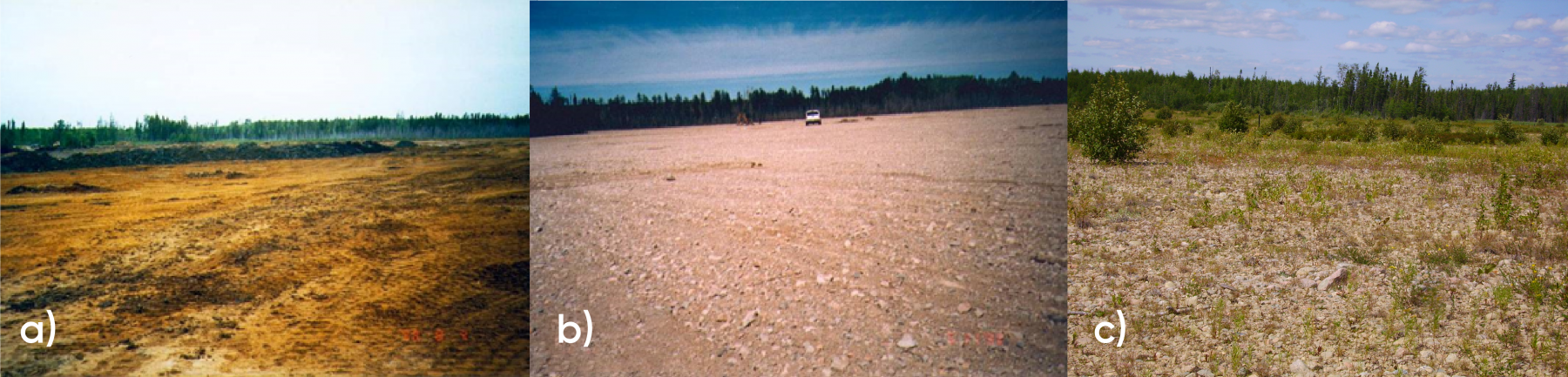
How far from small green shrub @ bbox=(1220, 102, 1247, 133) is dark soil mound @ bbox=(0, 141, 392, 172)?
2571 cm

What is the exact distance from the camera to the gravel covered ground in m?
5.30

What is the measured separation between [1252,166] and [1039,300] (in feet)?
43.7

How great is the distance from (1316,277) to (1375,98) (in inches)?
2478

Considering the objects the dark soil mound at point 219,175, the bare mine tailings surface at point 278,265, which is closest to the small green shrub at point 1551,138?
the bare mine tailings surface at point 278,265

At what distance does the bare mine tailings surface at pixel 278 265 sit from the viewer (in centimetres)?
463

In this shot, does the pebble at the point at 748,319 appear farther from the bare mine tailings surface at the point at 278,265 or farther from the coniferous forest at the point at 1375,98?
the coniferous forest at the point at 1375,98

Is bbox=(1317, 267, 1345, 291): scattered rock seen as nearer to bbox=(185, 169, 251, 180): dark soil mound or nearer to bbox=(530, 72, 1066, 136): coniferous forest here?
bbox=(530, 72, 1066, 136): coniferous forest

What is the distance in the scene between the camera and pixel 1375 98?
5788 cm

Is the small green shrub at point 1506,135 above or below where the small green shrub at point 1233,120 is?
below

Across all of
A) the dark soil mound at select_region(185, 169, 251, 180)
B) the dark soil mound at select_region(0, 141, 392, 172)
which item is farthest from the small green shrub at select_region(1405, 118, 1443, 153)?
the dark soil mound at select_region(185, 169, 251, 180)

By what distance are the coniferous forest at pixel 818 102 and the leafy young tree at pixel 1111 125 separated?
8.75 m

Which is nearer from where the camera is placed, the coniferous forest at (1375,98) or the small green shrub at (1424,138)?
the small green shrub at (1424,138)

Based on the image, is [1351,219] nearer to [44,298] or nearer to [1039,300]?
[1039,300]

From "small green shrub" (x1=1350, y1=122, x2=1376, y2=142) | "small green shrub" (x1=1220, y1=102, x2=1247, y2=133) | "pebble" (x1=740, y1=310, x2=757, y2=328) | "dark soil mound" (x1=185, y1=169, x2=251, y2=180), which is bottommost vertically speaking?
"pebble" (x1=740, y1=310, x2=757, y2=328)
